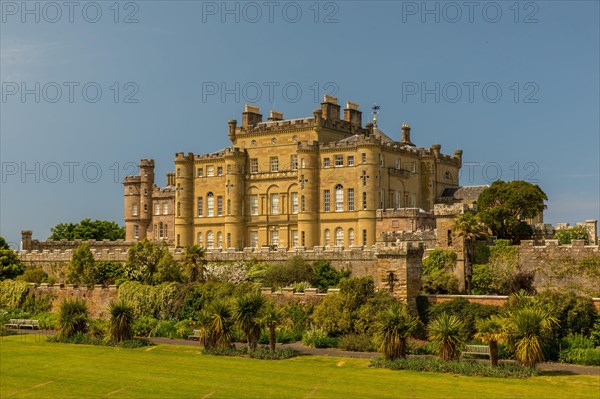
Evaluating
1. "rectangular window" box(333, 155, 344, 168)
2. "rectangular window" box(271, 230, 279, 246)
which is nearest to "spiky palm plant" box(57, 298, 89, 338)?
"rectangular window" box(271, 230, 279, 246)

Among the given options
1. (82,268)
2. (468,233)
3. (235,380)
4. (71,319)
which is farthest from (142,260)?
(235,380)

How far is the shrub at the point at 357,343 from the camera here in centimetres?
3966

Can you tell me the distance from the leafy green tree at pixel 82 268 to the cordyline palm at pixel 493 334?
31735mm

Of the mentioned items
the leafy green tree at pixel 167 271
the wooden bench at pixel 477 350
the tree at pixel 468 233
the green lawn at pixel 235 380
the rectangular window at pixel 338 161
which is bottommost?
the green lawn at pixel 235 380

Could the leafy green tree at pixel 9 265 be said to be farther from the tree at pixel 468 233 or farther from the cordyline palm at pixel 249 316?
the tree at pixel 468 233

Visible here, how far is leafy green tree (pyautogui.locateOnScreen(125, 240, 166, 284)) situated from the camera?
186 feet

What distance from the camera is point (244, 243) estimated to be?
68.2 meters

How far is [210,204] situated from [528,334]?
130ft

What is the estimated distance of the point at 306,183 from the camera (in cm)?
6450

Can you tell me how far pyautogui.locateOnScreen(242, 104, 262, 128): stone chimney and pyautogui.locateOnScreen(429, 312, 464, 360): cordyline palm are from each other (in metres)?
37.5

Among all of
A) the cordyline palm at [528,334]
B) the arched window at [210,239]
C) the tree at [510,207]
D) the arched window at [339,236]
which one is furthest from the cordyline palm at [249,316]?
the arched window at [210,239]

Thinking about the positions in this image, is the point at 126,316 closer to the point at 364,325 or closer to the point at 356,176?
the point at 364,325

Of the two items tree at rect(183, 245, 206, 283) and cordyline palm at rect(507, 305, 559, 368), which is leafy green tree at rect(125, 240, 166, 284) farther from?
cordyline palm at rect(507, 305, 559, 368)

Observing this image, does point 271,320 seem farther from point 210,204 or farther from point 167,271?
point 210,204
